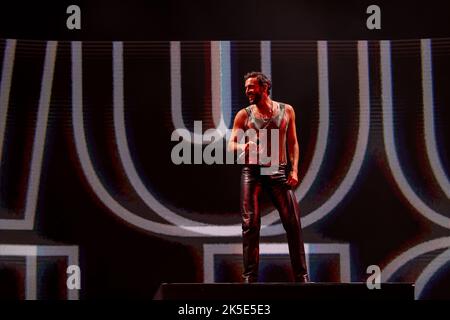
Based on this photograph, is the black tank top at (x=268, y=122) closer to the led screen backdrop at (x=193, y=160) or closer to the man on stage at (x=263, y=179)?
the man on stage at (x=263, y=179)

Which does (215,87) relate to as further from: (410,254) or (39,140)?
(410,254)

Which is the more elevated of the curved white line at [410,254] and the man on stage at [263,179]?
the man on stage at [263,179]

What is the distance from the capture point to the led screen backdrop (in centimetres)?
580

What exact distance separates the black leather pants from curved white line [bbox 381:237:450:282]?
1.11m

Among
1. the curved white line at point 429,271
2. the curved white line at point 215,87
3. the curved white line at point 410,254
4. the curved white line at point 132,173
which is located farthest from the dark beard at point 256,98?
the curved white line at point 429,271

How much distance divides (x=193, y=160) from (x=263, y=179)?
1097 mm

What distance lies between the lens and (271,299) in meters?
4.45

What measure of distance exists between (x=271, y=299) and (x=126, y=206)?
5.63 feet

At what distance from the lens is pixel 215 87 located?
5.90m

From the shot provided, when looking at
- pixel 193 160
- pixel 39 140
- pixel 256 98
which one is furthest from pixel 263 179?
pixel 39 140

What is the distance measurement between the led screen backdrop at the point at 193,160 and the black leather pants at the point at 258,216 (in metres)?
0.96

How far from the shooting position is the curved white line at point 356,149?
229 inches

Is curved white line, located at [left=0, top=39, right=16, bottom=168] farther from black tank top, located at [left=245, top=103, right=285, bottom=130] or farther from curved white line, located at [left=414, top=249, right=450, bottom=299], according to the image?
curved white line, located at [left=414, top=249, right=450, bottom=299]
